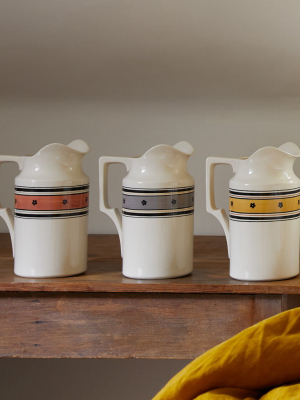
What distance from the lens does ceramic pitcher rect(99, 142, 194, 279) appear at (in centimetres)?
83

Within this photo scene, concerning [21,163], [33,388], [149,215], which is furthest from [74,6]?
[33,388]

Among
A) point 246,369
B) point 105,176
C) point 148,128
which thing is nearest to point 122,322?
point 105,176

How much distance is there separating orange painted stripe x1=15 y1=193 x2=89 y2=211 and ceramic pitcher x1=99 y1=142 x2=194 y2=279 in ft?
0.28

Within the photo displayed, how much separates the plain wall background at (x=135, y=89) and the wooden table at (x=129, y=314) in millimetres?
461

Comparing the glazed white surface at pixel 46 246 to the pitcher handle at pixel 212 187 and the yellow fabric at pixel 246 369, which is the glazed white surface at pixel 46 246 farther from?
the yellow fabric at pixel 246 369

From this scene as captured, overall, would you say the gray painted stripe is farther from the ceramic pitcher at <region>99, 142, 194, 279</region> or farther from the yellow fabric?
the yellow fabric

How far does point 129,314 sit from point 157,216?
16 centimetres

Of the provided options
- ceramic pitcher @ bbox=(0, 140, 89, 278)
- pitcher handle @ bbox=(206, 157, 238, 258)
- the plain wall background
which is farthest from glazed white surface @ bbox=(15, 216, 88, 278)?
the plain wall background

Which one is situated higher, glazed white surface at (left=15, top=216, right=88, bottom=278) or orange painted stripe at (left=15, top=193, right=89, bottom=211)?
orange painted stripe at (left=15, top=193, right=89, bottom=211)

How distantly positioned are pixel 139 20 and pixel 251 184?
41 centimetres

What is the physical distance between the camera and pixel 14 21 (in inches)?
40.1

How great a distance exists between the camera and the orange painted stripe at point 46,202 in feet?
2.73

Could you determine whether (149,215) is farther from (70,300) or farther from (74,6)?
(74,6)

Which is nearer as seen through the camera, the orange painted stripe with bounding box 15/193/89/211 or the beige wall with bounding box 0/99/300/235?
the orange painted stripe with bounding box 15/193/89/211
